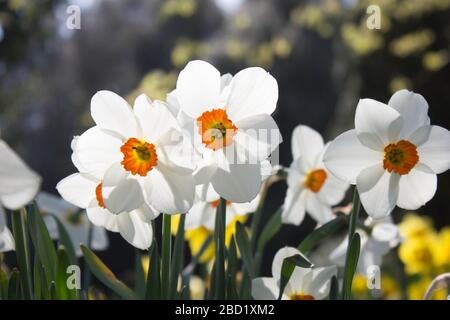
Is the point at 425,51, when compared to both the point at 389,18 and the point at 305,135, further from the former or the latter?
the point at 305,135

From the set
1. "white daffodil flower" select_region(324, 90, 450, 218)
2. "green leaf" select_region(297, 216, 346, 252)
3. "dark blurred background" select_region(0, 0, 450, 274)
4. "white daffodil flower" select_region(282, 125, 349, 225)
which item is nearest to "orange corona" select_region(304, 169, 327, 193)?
"white daffodil flower" select_region(282, 125, 349, 225)

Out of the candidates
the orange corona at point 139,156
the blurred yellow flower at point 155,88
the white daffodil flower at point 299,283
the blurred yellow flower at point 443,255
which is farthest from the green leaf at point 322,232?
the blurred yellow flower at point 155,88

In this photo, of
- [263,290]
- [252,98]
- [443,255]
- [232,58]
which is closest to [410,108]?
[252,98]

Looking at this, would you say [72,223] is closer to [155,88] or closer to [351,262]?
[351,262]

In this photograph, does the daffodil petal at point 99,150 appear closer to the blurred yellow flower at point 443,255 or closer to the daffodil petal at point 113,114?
the daffodil petal at point 113,114

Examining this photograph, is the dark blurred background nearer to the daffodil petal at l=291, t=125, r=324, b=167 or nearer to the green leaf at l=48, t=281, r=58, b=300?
the daffodil petal at l=291, t=125, r=324, b=167
